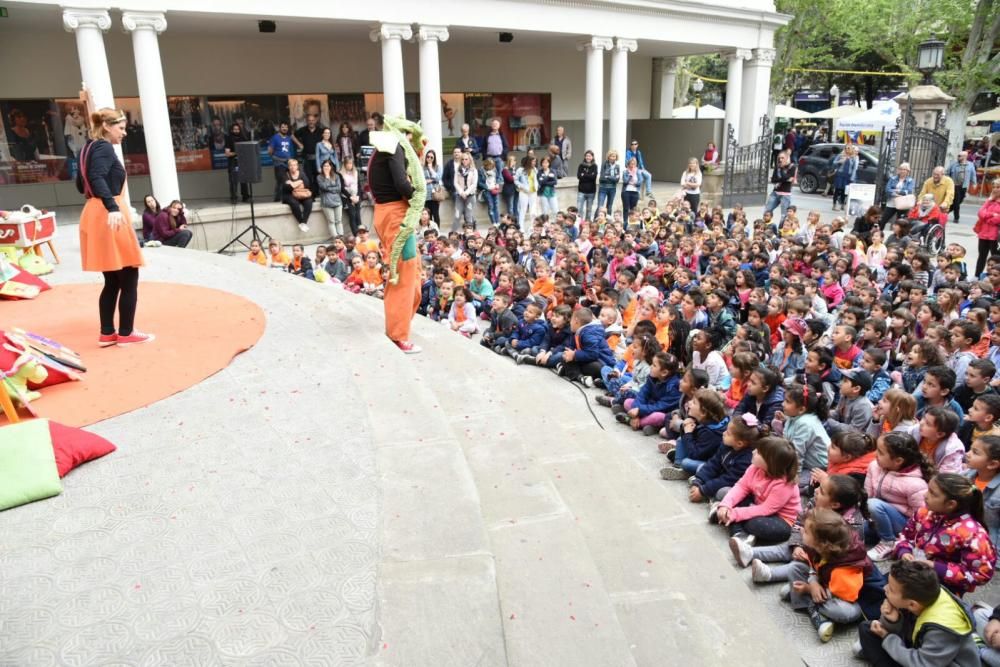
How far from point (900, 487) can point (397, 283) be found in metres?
3.59

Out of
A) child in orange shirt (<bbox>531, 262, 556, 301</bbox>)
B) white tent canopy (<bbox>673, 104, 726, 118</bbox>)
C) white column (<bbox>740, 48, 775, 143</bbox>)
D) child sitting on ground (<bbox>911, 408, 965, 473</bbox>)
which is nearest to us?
child sitting on ground (<bbox>911, 408, 965, 473</bbox>)

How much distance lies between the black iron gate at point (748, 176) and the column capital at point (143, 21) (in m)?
13.0

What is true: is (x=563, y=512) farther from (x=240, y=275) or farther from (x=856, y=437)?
(x=240, y=275)

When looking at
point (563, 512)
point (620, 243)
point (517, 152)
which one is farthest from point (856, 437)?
point (517, 152)

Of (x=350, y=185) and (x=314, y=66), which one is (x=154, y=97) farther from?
(x=314, y=66)

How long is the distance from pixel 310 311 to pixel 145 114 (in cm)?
786

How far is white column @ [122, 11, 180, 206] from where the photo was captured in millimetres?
11898

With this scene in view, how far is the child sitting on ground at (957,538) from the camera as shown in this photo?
346 centimetres

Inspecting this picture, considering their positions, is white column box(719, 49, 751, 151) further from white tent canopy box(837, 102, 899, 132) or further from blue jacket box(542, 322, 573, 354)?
blue jacket box(542, 322, 573, 354)

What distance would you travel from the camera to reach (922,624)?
3115mm

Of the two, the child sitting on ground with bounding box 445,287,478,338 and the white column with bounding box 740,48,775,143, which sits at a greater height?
the white column with bounding box 740,48,775,143

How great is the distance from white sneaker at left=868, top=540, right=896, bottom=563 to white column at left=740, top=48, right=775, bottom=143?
58.9 feet

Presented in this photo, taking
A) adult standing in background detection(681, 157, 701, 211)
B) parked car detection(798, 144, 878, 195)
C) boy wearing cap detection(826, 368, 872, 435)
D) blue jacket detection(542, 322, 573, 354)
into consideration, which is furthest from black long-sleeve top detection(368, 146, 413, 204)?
parked car detection(798, 144, 878, 195)

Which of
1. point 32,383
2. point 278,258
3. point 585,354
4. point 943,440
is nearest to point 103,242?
point 32,383
